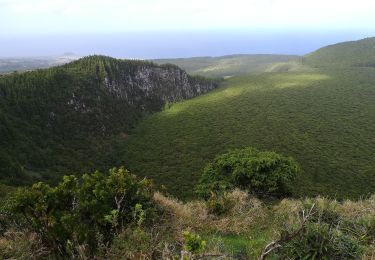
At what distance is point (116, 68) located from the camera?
115 metres

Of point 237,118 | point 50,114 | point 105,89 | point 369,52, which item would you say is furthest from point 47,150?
point 369,52

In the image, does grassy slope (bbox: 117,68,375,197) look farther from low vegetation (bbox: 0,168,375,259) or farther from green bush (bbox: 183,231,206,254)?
green bush (bbox: 183,231,206,254)

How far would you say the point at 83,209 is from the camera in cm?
1022

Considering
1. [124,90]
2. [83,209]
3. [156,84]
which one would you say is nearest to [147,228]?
[83,209]

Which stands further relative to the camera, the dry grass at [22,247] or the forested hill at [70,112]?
the forested hill at [70,112]

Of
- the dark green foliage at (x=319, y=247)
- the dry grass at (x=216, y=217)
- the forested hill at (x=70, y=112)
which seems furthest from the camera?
the forested hill at (x=70, y=112)

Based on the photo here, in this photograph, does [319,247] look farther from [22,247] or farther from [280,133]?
[280,133]

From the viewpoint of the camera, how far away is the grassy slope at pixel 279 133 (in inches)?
2419

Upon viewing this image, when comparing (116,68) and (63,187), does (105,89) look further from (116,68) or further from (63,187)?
(63,187)

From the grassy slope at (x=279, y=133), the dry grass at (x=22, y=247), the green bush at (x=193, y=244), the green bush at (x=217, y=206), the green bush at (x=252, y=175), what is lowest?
the grassy slope at (x=279, y=133)

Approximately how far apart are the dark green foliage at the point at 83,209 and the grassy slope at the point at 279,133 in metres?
45.0

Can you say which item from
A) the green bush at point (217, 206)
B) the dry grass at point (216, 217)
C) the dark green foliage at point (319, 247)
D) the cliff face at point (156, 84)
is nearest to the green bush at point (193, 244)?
the dark green foliage at point (319, 247)

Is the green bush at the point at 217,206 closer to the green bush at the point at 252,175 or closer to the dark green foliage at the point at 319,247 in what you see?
the dark green foliage at the point at 319,247

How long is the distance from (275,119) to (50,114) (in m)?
52.0
